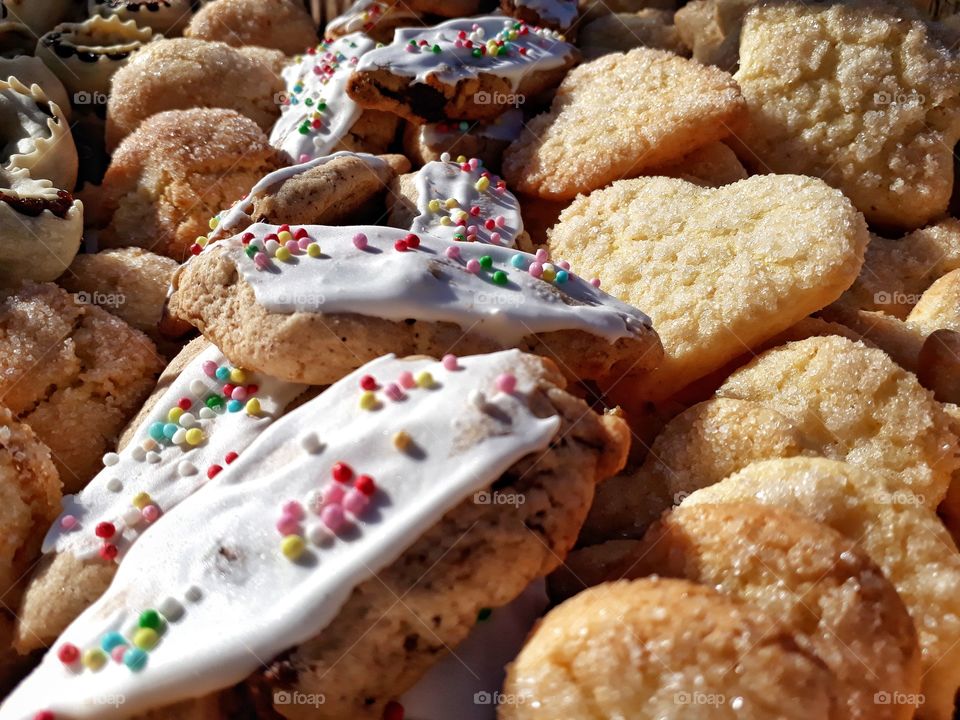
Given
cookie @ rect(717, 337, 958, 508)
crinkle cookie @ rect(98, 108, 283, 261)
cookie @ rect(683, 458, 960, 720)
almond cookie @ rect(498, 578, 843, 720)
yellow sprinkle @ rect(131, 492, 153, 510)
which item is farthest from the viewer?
crinkle cookie @ rect(98, 108, 283, 261)

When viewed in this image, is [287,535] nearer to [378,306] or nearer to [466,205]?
[378,306]

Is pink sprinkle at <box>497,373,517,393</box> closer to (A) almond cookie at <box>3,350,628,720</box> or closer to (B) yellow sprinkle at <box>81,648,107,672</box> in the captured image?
(A) almond cookie at <box>3,350,628,720</box>

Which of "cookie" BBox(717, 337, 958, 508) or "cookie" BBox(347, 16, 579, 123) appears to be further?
"cookie" BBox(347, 16, 579, 123)

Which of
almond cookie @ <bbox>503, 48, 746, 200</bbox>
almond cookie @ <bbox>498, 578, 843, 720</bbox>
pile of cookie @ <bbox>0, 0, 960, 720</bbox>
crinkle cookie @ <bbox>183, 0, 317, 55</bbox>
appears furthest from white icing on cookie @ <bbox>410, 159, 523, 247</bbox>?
crinkle cookie @ <bbox>183, 0, 317, 55</bbox>

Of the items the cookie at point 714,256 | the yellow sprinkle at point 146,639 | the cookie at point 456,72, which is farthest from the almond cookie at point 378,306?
the cookie at point 456,72

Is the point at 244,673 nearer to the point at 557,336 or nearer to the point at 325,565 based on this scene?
the point at 325,565

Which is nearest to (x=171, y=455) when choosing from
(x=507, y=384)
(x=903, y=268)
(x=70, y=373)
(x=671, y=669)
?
(x=70, y=373)

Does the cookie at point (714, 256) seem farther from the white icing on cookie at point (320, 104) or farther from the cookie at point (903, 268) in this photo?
the white icing on cookie at point (320, 104)

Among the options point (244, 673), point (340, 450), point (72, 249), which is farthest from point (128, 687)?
point (72, 249)
